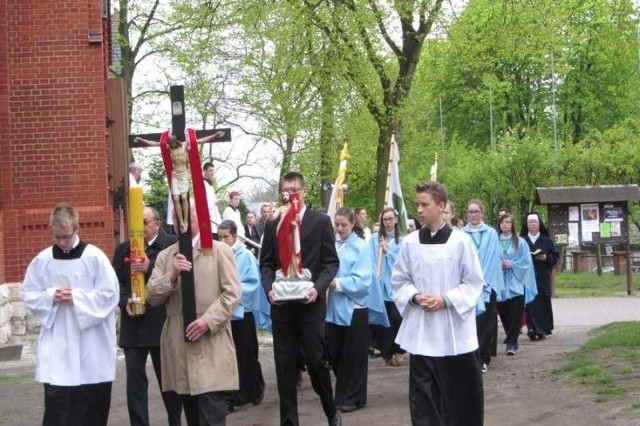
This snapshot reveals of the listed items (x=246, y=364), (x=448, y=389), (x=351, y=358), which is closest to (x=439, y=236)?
(x=448, y=389)

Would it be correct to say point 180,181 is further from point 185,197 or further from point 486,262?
point 486,262

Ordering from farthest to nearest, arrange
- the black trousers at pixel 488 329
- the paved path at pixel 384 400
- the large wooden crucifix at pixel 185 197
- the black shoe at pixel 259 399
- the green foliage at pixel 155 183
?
the green foliage at pixel 155 183 → the black trousers at pixel 488 329 → the black shoe at pixel 259 399 → the paved path at pixel 384 400 → the large wooden crucifix at pixel 185 197

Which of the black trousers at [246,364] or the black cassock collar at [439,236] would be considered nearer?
the black cassock collar at [439,236]

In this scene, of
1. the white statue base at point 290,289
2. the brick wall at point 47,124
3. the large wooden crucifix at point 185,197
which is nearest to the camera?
the large wooden crucifix at point 185,197

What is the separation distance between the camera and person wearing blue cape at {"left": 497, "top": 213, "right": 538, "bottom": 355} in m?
15.8

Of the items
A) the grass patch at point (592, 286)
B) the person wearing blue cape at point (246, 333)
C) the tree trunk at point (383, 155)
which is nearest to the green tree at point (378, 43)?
the tree trunk at point (383, 155)

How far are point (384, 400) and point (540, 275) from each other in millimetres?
6989

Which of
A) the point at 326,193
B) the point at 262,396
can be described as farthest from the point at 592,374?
the point at 326,193

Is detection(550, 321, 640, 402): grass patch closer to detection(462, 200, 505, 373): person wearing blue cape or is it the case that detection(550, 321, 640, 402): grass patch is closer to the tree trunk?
detection(462, 200, 505, 373): person wearing blue cape

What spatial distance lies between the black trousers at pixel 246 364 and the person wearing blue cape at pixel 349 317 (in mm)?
844

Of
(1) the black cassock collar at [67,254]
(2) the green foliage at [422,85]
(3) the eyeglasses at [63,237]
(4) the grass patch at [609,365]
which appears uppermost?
(2) the green foliage at [422,85]

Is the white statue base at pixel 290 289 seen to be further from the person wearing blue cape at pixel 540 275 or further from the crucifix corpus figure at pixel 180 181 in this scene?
the person wearing blue cape at pixel 540 275

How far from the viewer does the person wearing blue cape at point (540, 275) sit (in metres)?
17.6

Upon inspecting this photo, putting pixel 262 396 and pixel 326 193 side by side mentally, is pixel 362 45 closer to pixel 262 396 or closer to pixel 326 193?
pixel 326 193
